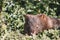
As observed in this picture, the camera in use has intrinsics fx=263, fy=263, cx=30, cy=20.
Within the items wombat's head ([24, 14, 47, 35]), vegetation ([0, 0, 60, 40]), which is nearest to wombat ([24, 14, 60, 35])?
wombat's head ([24, 14, 47, 35])

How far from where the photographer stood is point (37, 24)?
7.19 m

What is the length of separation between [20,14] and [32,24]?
3.18 feet

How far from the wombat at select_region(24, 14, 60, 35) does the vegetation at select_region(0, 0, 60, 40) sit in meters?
0.15

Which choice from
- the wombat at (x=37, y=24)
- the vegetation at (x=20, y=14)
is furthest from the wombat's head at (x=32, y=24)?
the vegetation at (x=20, y=14)

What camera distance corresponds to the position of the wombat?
→ 23.4 ft

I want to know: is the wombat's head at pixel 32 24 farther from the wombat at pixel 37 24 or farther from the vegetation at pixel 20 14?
the vegetation at pixel 20 14

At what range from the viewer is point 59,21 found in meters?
7.48

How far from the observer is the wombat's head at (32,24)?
23.4 feet

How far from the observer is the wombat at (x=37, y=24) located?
7137mm

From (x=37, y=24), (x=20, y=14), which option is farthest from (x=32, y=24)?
(x=20, y=14)

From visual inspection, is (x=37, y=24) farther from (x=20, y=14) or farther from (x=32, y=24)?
(x=20, y=14)

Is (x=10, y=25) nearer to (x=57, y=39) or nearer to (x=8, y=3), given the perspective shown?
(x=8, y=3)

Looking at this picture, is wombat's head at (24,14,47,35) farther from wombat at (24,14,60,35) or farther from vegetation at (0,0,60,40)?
vegetation at (0,0,60,40)

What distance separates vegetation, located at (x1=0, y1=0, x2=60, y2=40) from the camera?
23.6 feet
